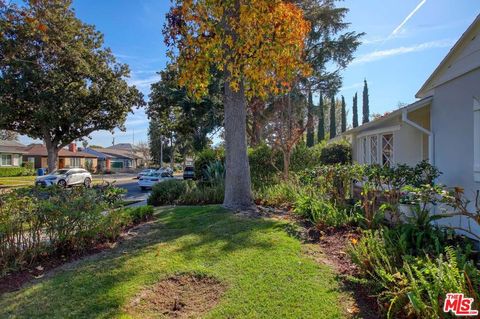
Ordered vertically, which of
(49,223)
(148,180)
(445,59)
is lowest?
(148,180)

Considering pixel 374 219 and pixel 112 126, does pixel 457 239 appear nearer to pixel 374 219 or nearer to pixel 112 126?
pixel 374 219

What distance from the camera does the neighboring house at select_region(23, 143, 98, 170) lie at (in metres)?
46.2

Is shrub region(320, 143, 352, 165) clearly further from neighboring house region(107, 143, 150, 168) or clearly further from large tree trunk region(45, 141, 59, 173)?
neighboring house region(107, 143, 150, 168)

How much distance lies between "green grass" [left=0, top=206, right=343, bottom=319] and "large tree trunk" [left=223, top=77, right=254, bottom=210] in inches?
78.5

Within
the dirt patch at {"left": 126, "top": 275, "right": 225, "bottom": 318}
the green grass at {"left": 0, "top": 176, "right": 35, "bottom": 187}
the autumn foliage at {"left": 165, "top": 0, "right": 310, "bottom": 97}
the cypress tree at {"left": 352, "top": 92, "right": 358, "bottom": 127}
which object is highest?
the cypress tree at {"left": 352, "top": 92, "right": 358, "bottom": 127}

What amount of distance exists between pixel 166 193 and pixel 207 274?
7.30 metres

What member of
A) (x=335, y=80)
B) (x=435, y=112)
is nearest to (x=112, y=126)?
(x=335, y=80)

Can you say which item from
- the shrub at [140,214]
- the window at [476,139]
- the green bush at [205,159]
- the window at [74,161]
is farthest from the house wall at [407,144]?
the window at [74,161]

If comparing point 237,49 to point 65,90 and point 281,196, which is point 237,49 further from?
point 65,90

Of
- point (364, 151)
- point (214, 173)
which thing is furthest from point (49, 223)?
point (364, 151)

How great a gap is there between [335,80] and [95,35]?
19.5m

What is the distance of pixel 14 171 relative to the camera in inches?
1485

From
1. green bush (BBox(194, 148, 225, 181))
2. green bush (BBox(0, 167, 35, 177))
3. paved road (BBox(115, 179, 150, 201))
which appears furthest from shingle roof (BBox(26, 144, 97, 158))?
green bush (BBox(194, 148, 225, 181))

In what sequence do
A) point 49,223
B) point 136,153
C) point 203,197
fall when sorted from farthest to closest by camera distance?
1. point 136,153
2. point 203,197
3. point 49,223
